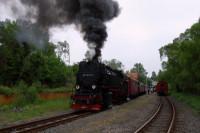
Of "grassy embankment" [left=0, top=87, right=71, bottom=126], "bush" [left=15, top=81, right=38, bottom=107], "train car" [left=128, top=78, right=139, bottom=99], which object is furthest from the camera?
"train car" [left=128, top=78, right=139, bottom=99]

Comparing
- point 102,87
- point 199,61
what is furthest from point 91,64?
point 199,61

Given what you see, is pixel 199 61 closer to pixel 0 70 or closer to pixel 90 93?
pixel 90 93

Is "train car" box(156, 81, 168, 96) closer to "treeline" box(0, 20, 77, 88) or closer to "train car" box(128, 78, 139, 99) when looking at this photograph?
"treeline" box(0, 20, 77, 88)

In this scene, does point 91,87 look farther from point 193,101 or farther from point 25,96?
point 193,101

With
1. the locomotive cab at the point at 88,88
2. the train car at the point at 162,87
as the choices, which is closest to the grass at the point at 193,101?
the locomotive cab at the point at 88,88

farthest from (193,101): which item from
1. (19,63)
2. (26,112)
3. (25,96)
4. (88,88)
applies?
(19,63)

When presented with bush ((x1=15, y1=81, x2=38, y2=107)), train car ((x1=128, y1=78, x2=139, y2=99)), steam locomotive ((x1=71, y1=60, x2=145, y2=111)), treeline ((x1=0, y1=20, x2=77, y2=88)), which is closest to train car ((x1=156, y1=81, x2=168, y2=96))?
treeline ((x1=0, y1=20, x2=77, y2=88))

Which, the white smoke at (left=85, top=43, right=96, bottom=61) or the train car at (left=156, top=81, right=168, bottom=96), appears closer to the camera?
Answer: the white smoke at (left=85, top=43, right=96, bottom=61)

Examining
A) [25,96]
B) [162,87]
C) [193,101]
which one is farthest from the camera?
[162,87]

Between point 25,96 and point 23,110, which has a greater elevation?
point 25,96

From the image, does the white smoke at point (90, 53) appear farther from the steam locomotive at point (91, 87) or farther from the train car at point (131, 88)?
the train car at point (131, 88)

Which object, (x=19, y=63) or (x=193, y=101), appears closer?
(x=193, y=101)

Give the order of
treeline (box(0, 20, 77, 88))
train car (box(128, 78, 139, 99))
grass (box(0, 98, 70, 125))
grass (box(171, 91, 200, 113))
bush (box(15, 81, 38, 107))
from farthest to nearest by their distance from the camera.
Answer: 1. treeline (box(0, 20, 77, 88))
2. train car (box(128, 78, 139, 99))
3. bush (box(15, 81, 38, 107))
4. grass (box(171, 91, 200, 113))
5. grass (box(0, 98, 70, 125))

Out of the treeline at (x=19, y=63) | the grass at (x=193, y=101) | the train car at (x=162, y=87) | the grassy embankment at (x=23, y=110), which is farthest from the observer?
the train car at (x=162, y=87)
